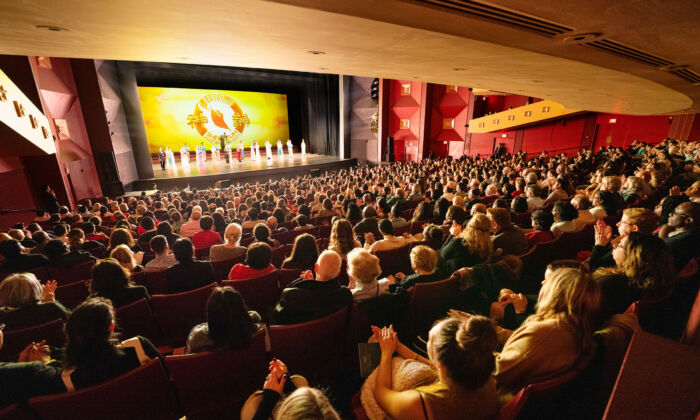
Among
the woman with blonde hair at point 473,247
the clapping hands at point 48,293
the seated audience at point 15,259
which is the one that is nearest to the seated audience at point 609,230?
the woman with blonde hair at point 473,247

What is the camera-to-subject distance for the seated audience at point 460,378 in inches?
44.5

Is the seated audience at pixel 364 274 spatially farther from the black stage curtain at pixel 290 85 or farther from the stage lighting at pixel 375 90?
the stage lighting at pixel 375 90

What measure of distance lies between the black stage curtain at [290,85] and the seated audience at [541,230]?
16960 mm

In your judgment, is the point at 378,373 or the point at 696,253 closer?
the point at 378,373

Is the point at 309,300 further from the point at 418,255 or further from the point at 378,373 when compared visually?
the point at 418,255

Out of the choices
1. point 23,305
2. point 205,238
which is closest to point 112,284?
point 23,305

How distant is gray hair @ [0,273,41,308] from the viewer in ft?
7.06

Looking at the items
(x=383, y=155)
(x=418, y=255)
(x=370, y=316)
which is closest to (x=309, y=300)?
(x=370, y=316)

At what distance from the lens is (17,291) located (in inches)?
85.5

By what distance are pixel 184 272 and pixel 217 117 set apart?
20165mm

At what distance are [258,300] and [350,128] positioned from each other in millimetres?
20299

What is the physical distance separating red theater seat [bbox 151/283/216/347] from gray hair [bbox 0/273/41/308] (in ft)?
2.63

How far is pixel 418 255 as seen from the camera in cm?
244

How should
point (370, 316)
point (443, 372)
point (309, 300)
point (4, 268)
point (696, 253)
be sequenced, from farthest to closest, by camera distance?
1. point (4, 268)
2. point (696, 253)
3. point (370, 316)
4. point (309, 300)
5. point (443, 372)
